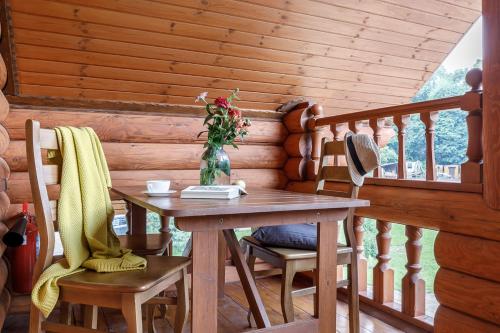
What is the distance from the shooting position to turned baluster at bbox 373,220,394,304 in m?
2.63

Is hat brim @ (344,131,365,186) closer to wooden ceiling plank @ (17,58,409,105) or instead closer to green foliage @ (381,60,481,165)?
green foliage @ (381,60,481,165)

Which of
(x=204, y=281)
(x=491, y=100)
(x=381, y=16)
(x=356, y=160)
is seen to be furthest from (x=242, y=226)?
(x=381, y=16)

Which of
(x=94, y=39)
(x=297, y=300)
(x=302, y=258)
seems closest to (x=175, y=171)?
(x=94, y=39)

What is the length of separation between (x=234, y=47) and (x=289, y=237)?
1860 mm

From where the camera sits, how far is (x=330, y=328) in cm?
171

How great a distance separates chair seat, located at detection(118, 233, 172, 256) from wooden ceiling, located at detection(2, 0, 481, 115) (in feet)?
4.37

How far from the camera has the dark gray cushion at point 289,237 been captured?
2.08 metres

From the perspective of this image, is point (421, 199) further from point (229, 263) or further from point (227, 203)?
point (229, 263)

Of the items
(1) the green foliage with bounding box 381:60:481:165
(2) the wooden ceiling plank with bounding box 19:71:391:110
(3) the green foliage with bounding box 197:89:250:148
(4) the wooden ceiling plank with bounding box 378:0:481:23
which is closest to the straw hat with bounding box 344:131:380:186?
(1) the green foliage with bounding box 381:60:481:165

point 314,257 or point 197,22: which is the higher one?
point 197,22

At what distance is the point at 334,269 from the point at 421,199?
0.86 metres

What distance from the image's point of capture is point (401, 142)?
8.41 ft

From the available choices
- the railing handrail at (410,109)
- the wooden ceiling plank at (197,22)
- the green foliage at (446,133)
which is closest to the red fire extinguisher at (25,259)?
the wooden ceiling plank at (197,22)

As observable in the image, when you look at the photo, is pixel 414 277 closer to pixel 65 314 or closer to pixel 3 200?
pixel 65 314
